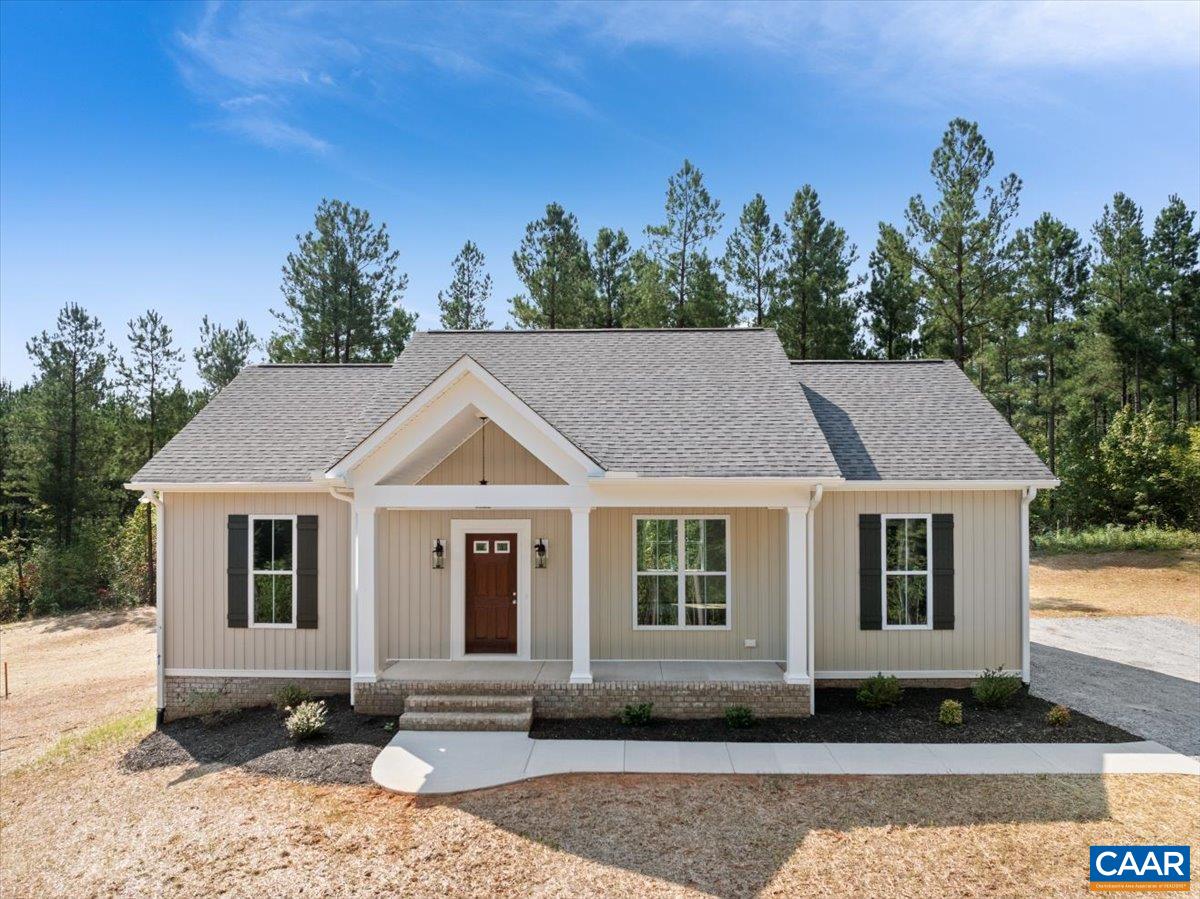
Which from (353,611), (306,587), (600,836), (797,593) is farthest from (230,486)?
(797,593)

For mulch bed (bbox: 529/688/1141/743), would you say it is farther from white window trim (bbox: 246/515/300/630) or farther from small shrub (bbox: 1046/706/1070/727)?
white window trim (bbox: 246/515/300/630)

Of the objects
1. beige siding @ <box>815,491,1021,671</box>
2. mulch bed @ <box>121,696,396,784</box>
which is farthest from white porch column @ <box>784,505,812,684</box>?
mulch bed @ <box>121,696,396,784</box>

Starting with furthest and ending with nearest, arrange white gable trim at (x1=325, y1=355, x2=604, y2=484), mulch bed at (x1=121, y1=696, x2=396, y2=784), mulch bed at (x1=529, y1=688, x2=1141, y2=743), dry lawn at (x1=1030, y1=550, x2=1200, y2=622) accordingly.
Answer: dry lawn at (x1=1030, y1=550, x2=1200, y2=622)
white gable trim at (x1=325, y1=355, x2=604, y2=484)
mulch bed at (x1=529, y1=688, x2=1141, y2=743)
mulch bed at (x1=121, y1=696, x2=396, y2=784)

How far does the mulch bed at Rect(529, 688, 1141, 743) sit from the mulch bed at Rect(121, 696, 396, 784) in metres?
2.28

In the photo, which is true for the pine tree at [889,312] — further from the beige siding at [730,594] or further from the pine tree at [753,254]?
the beige siding at [730,594]

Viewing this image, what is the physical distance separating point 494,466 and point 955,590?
25.3 ft

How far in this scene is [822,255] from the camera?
26.7 m

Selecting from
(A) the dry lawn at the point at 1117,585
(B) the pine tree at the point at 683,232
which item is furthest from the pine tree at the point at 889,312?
(A) the dry lawn at the point at 1117,585

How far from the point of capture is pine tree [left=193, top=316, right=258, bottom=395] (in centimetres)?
2934

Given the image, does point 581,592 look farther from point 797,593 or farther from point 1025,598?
point 1025,598

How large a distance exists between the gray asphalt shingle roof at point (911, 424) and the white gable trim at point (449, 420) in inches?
182

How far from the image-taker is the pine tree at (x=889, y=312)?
94.9 ft

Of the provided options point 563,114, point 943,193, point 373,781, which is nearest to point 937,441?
point 373,781

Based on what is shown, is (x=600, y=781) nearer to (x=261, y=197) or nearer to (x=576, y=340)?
(x=576, y=340)
